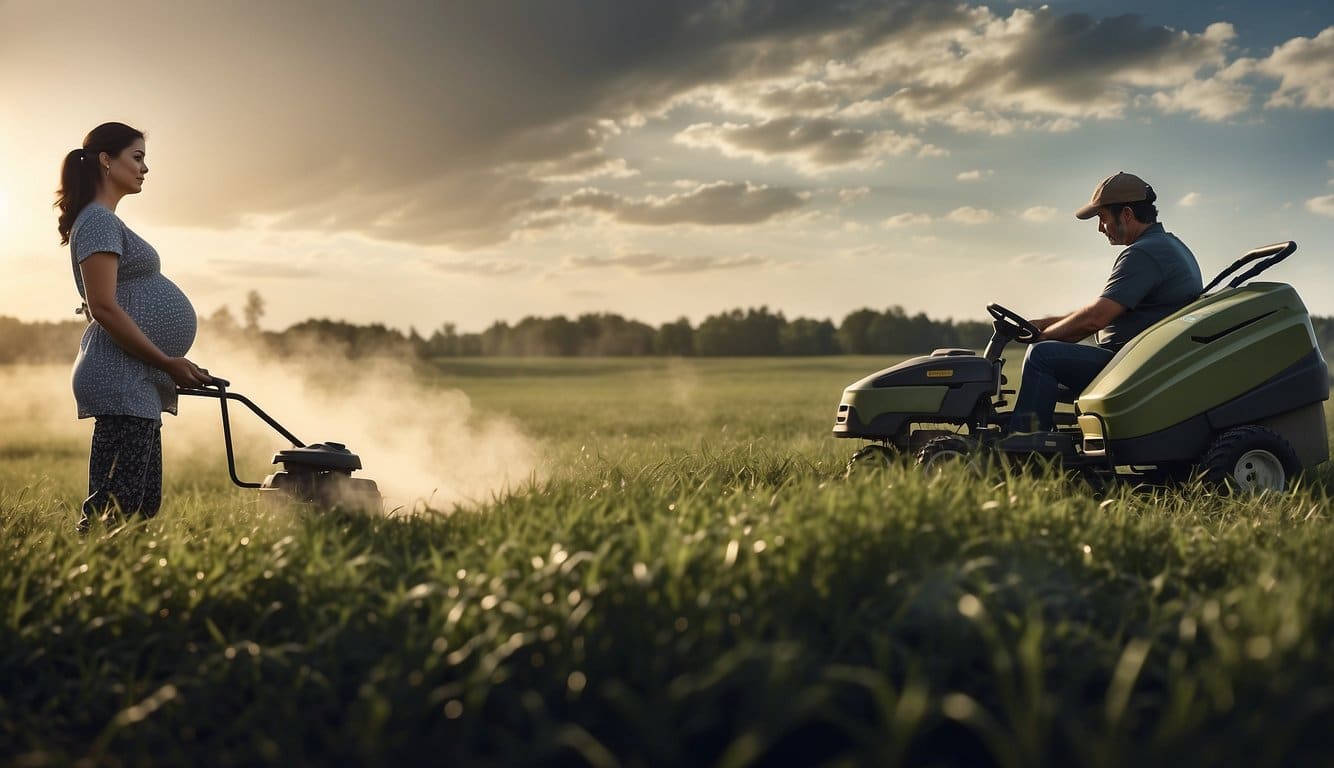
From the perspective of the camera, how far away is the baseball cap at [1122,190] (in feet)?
21.6

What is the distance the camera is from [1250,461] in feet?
20.3

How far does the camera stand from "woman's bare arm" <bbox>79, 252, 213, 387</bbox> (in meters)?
4.96

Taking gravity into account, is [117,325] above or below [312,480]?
above

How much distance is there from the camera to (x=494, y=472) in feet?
28.7

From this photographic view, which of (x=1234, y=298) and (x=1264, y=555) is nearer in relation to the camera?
(x=1264, y=555)

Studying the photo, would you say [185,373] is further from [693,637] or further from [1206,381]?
[1206,381]

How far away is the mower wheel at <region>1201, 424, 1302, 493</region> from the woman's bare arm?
19.1 feet

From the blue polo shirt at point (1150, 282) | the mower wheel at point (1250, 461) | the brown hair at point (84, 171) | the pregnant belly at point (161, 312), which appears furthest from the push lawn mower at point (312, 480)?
the mower wheel at point (1250, 461)

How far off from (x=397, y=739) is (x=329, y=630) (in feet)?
2.63

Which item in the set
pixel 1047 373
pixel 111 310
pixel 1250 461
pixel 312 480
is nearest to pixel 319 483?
pixel 312 480

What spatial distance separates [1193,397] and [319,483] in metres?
5.05

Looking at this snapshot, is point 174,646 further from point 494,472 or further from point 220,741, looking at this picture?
point 494,472

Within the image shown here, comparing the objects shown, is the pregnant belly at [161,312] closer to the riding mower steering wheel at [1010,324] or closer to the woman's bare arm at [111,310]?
the woman's bare arm at [111,310]

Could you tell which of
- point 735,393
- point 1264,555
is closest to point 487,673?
point 1264,555
